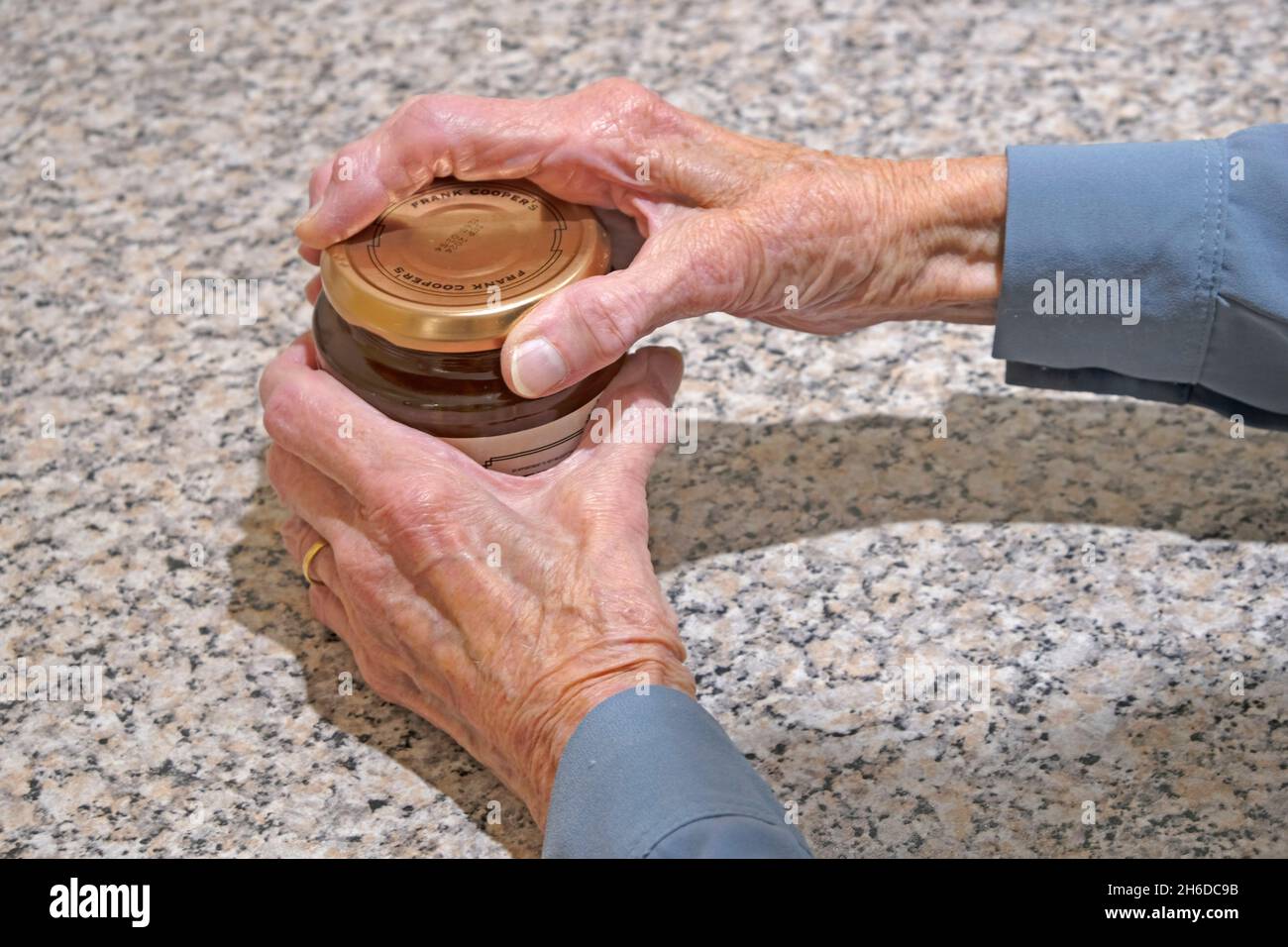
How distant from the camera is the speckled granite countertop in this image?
0.81 metres

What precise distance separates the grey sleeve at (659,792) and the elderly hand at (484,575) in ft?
0.08

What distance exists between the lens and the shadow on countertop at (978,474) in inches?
37.9

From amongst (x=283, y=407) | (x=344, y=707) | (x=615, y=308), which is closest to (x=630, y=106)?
(x=615, y=308)

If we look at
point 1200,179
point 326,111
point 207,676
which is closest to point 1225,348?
point 1200,179

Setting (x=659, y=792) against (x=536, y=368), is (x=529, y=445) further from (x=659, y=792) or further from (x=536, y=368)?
(x=659, y=792)

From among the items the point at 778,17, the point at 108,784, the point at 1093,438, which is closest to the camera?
the point at 108,784

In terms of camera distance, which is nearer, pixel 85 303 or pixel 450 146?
pixel 450 146

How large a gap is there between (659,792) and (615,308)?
28cm

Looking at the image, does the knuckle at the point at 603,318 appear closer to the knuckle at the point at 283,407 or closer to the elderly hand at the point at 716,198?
the elderly hand at the point at 716,198

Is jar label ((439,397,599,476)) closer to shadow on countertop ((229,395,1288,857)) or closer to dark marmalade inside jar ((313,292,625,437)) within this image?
dark marmalade inside jar ((313,292,625,437))

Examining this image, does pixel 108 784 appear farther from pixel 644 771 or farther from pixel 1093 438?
pixel 1093 438

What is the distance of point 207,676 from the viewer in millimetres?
881

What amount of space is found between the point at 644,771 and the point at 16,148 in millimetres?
992

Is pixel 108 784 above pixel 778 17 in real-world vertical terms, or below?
below
